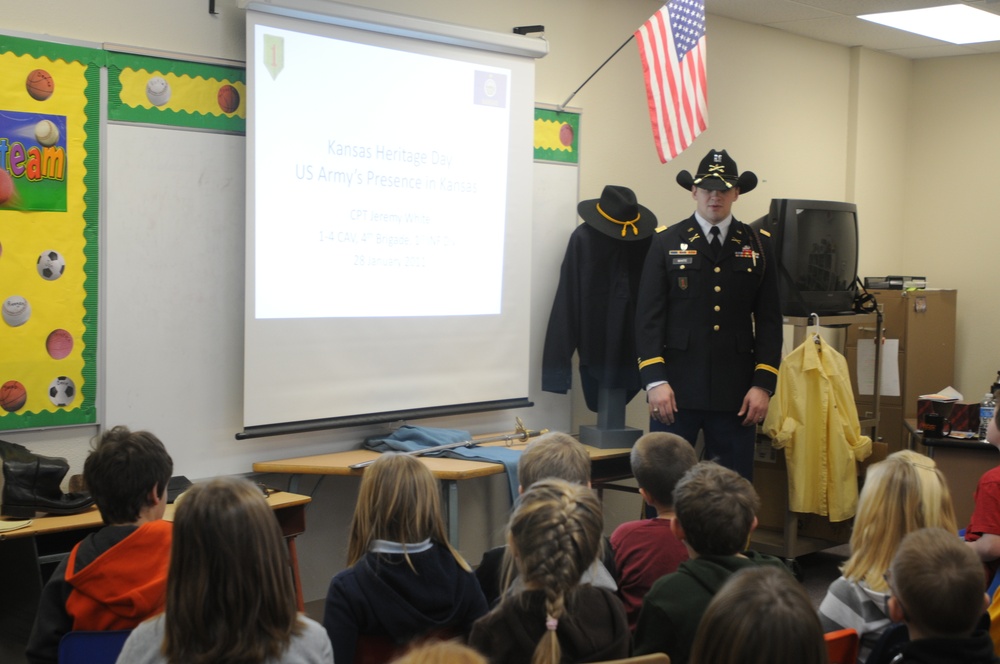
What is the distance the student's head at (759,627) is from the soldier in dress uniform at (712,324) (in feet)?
7.79

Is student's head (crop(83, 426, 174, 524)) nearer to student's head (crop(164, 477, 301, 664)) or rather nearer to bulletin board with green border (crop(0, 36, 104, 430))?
student's head (crop(164, 477, 301, 664))

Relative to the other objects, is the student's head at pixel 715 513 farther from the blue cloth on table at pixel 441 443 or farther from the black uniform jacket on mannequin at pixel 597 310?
the black uniform jacket on mannequin at pixel 597 310

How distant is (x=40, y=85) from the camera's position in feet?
9.69

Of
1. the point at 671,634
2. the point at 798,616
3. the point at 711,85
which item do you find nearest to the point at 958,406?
the point at 711,85

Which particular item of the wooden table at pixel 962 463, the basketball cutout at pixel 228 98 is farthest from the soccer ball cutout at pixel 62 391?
the wooden table at pixel 962 463

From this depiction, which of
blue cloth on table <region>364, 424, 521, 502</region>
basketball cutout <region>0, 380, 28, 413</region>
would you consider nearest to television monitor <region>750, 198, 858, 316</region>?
blue cloth on table <region>364, 424, 521, 502</region>

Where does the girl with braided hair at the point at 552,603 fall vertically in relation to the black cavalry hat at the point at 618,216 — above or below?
below

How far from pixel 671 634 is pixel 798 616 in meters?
0.58

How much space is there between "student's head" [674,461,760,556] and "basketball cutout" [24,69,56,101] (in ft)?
7.51

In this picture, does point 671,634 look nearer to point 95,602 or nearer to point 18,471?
point 95,602

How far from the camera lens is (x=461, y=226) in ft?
12.9

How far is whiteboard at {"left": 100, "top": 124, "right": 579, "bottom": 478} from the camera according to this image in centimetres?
315

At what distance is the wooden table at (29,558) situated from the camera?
2643 millimetres

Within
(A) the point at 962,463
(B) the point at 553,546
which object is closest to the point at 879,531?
(B) the point at 553,546
